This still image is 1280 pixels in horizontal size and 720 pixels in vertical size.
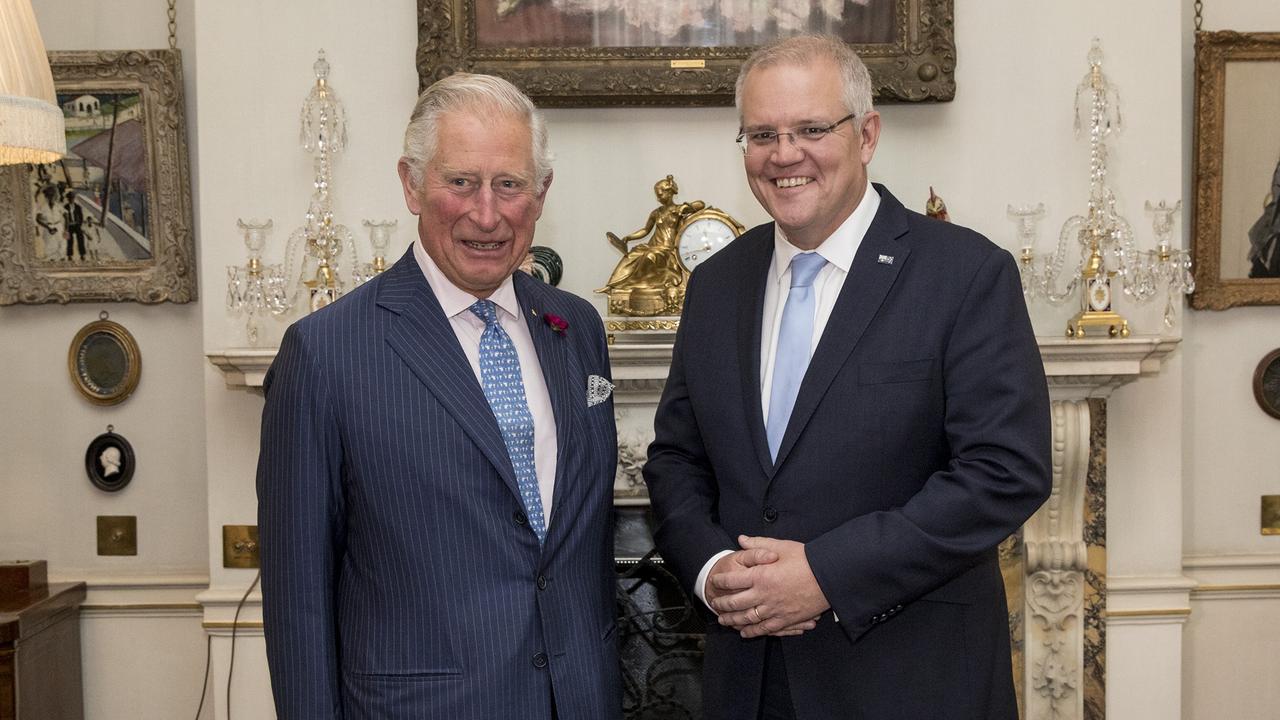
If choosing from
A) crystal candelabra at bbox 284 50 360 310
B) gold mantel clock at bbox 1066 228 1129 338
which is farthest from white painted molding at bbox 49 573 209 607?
gold mantel clock at bbox 1066 228 1129 338

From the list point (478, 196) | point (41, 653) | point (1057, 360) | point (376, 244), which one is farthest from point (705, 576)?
point (41, 653)

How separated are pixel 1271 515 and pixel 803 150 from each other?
2.76 meters

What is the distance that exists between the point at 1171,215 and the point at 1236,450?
95cm

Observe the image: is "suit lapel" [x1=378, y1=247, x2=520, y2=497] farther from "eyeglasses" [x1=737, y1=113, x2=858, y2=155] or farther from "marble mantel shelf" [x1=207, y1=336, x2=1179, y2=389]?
"marble mantel shelf" [x1=207, y1=336, x2=1179, y2=389]

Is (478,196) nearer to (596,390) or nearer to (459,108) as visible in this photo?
(459,108)

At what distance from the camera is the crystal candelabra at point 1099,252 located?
128 inches

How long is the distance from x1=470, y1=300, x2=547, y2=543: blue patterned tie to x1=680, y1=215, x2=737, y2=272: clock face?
57.9 inches

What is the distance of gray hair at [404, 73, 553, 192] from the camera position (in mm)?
1787

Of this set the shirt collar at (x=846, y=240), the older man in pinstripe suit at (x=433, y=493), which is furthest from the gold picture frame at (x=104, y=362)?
the shirt collar at (x=846, y=240)

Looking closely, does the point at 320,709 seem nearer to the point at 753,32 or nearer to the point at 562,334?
the point at 562,334

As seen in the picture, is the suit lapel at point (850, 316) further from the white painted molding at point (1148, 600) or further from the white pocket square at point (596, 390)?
the white painted molding at point (1148, 600)

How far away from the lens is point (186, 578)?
3.84 meters

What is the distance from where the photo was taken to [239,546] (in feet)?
11.4

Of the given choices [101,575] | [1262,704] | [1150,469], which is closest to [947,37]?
[1150,469]
